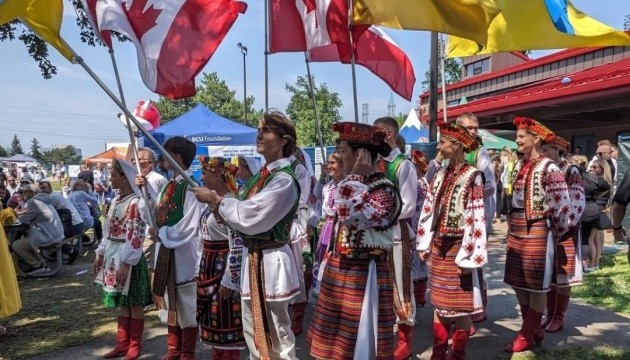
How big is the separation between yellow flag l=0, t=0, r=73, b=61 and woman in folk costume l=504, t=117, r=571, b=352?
3.70 m

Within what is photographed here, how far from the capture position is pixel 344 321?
299 cm

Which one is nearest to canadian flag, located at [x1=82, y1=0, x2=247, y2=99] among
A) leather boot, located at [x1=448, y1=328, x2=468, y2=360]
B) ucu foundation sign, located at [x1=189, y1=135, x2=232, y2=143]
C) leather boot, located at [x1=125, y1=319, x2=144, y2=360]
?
leather boot, located at [x1=125, y1=319, x2=144, y2=360]

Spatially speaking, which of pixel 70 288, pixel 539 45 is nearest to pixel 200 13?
pixel 539 45

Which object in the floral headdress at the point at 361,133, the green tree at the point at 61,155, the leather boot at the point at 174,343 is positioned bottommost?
the leather boot at the point at 174,343

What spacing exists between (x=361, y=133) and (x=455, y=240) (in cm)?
129

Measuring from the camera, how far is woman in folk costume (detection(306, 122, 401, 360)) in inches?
115

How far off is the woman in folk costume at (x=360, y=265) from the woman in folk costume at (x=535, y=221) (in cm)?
176

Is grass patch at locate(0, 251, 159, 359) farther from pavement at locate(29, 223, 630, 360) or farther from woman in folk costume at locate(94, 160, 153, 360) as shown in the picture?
woman in folk costume at locate(94, 160, 153, 360)

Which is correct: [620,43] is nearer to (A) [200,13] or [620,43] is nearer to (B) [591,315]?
(B) [591,315]

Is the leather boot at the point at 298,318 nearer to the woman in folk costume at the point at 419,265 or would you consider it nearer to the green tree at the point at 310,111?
the woman in folk costume at the point at 419,265

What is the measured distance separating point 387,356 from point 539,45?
286 centimetres

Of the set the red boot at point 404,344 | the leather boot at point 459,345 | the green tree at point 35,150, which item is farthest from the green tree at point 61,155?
the leather boot at point 459,345

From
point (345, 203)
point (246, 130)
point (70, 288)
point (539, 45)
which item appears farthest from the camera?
point (246, 130)

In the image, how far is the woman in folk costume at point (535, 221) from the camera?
4.17m
